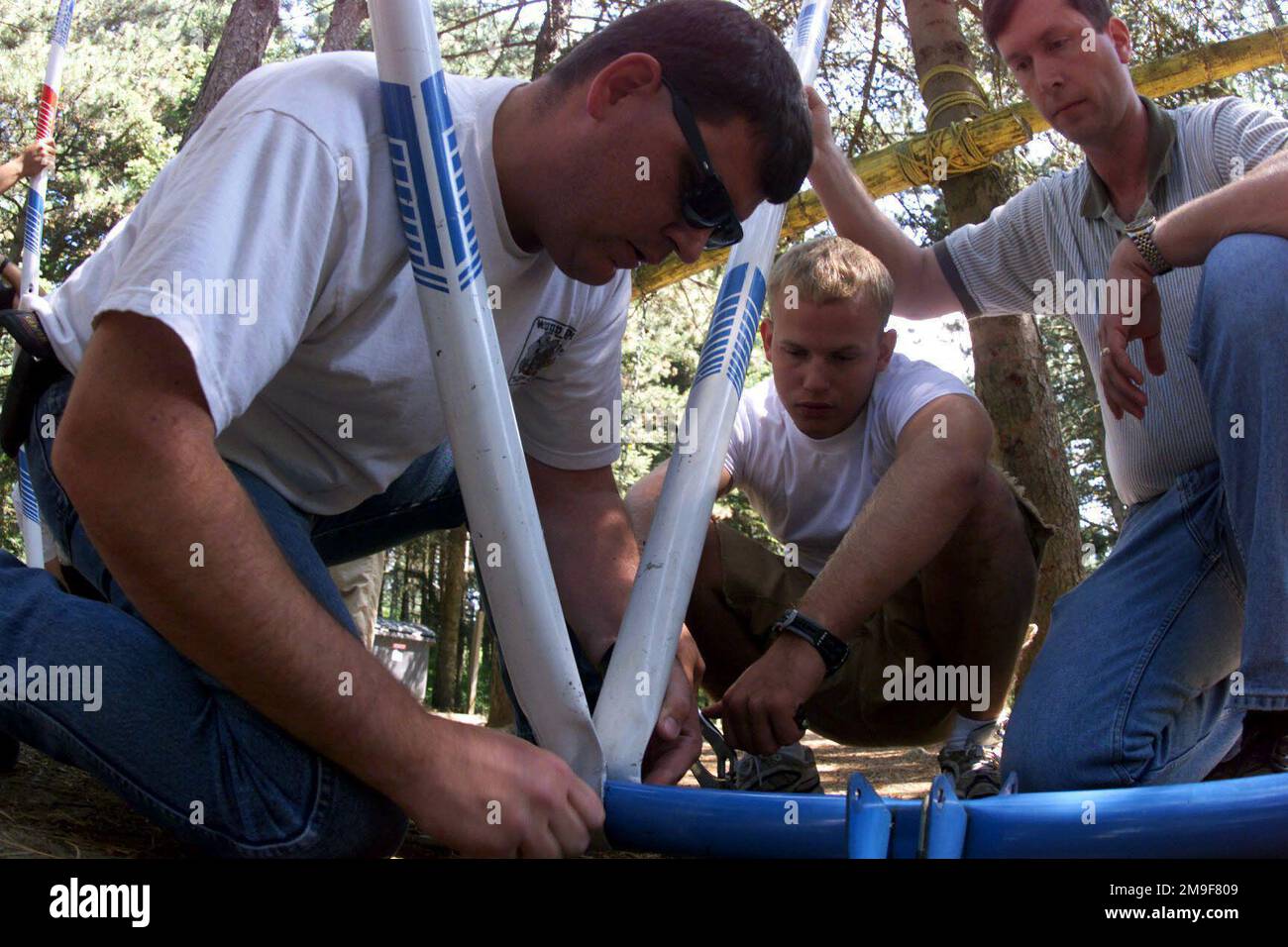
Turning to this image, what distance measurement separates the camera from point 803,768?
212cm

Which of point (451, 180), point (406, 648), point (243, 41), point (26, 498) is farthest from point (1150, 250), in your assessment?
point (406, 648)

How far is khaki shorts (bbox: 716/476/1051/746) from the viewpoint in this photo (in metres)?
2.29

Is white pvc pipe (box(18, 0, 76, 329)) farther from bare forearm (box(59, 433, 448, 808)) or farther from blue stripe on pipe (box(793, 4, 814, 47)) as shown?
bare forearm (box(59, 433, 448, 808))

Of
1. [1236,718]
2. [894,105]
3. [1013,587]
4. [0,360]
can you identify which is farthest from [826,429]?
[0,360]

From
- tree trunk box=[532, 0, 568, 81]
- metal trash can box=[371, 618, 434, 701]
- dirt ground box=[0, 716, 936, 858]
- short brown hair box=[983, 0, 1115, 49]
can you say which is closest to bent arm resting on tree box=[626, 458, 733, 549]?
dirt ground box=[0, 716, 936, 858]

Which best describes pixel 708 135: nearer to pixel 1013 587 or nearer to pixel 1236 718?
pixel 1013 587

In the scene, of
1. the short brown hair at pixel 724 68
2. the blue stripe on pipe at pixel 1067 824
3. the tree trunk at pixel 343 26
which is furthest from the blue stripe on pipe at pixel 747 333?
the tree trunk at pixel 343 26

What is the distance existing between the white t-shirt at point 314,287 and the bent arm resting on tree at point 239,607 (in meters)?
0.05

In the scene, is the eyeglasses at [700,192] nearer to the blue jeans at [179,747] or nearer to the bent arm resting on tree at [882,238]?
the blue jeans at [179,747]

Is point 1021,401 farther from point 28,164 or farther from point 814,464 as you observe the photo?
point 28,164

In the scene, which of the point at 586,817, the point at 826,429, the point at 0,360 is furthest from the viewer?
the point at 0,360

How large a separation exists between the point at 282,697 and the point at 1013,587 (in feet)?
4.84

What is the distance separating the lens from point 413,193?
4.49ft

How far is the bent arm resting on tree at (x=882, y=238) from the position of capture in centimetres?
263
